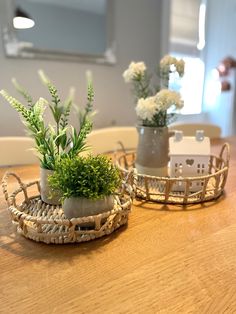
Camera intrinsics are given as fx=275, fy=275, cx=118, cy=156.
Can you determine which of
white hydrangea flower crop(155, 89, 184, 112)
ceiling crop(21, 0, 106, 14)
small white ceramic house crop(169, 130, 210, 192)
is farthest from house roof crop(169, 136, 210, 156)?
ceiling crop(21, 0, 106, 14)

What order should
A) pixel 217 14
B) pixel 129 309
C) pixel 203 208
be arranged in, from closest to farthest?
pixel 129 309, pixel 203 208, pixel 217 14

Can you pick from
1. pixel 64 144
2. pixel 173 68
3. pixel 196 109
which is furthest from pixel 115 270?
pixel 196 109

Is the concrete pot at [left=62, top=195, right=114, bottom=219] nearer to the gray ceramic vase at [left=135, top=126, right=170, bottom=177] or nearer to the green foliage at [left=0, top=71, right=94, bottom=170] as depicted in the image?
the green foliage at [left=0, top=71, right=94, bottom=170]

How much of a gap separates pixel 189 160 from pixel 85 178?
0.38 metres

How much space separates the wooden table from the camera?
0.41m

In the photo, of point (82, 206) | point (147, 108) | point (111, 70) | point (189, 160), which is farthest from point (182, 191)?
point (111, 70)

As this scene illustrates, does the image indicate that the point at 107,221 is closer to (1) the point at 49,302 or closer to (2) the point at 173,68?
(1) the point at 49,302

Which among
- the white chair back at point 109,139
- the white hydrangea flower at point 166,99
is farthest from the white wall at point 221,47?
the white hydrangea flower at point 166,99

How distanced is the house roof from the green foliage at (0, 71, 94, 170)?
0.28 metres

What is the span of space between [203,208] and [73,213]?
0.36 m

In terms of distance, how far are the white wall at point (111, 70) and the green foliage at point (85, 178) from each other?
1469 mm

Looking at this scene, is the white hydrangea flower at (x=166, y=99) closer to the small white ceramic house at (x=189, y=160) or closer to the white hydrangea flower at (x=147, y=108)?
the white hydrangea flower at (x=147, y=108)

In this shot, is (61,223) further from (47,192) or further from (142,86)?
(142,86)

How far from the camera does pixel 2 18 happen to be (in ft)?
5.74
